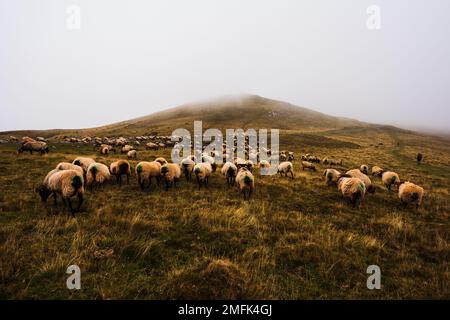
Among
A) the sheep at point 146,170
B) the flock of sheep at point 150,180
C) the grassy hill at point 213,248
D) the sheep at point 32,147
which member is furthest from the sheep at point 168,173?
the sheep at point 32,147

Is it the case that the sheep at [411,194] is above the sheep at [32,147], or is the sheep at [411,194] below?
below

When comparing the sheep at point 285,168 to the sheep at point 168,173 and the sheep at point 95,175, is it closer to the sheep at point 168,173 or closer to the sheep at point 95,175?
the sheep at point 168,173

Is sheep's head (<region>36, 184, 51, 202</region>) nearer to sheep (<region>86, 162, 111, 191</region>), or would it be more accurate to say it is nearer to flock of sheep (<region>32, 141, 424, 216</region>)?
flock of sheep (<region>32, 141, 424, 216</region>)

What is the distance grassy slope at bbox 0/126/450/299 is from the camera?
4.47m

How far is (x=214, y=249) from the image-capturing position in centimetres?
605

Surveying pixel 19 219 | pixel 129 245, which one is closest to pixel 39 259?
pixel 129 245

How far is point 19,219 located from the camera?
7.40 metres

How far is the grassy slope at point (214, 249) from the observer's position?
4.47m

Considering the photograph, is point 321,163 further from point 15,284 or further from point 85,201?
point 15,284

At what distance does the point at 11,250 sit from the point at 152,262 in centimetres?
363

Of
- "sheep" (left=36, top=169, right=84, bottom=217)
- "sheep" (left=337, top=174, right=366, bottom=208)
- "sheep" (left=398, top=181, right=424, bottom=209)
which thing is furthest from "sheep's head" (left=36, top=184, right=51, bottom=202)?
"sheep" (left=398, top=181, right=424, bottom=209)

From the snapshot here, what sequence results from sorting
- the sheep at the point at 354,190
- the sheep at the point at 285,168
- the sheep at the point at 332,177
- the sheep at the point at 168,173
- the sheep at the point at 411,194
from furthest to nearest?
1. the sheep at the point at 285,168
2. the sheep at the point at 332,177
3. the sheep at the point at 168,173
4. the sheep at the point at 411,194
5. the sheep at the point at 354,190

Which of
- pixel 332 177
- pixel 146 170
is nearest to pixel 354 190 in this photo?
pixel 332 177

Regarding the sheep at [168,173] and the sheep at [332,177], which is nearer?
the sheep at [168,173]
